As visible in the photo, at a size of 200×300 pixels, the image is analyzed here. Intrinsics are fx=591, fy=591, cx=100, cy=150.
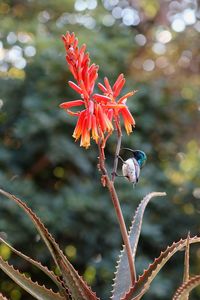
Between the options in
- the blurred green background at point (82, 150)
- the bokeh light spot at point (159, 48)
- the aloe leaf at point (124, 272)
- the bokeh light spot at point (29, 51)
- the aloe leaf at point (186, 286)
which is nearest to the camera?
the aloe leaf at point (186, 286)

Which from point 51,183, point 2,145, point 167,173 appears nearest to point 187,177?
point 167,173

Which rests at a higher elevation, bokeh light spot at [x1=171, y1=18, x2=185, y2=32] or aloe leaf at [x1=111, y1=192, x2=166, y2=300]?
bokeh light spot at [x1=171, y1=18, x2=185, y2=32]

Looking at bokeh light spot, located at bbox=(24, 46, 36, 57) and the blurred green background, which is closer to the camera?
the blurred green background

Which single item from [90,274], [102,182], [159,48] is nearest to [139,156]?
[102,182]

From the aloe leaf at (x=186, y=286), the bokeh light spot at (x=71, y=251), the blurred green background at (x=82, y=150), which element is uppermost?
the aloe leaf at (x=186, y=286)

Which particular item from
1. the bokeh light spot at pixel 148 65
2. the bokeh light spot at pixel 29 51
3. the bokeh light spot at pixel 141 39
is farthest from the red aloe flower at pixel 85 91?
the bokeh light spot at pixel 141 39

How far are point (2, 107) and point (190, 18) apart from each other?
153 centimetres

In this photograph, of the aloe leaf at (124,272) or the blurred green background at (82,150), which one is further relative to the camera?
the blurred green background at (82,150)

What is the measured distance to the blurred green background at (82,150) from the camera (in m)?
2.53

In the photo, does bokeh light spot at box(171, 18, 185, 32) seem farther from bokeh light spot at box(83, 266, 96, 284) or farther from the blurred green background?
bokeh light spot at box(83, 266, 96, 284)

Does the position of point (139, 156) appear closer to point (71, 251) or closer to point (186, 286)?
point (186, 286)

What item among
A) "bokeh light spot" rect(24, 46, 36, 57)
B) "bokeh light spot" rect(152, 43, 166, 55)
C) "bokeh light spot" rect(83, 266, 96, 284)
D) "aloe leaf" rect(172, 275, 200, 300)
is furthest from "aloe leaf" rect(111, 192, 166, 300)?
"bokeh light spot" rect(152, 43, 166, 55)

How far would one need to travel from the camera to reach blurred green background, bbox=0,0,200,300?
8.30ft

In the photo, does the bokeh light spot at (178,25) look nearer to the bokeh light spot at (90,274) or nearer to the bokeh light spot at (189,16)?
the bokeh light spot at (189,16)
